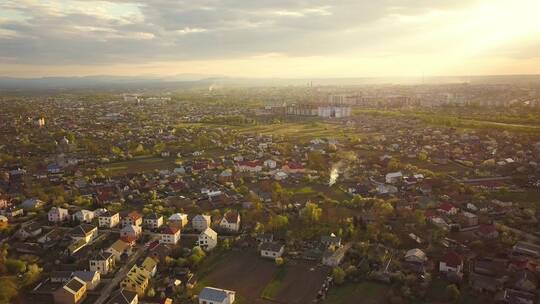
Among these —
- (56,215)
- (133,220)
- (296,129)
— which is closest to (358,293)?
(133,220)

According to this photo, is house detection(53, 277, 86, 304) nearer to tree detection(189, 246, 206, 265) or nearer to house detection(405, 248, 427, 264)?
tree detection(189, 246, 206, 265)

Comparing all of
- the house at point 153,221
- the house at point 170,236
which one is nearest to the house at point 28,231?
the house at point 153,221

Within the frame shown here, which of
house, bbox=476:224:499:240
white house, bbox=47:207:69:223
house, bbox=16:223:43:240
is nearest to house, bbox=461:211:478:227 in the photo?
house, bbox=476:224:499:240

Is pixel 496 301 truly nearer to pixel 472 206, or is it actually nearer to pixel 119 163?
pixel 472 206

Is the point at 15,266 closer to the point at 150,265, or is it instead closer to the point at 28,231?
the point at 28,231

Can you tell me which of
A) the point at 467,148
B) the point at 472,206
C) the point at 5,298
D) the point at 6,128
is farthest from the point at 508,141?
the point at 6,128

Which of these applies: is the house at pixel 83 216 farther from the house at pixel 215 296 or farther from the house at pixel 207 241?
the house at pixel 215 296
